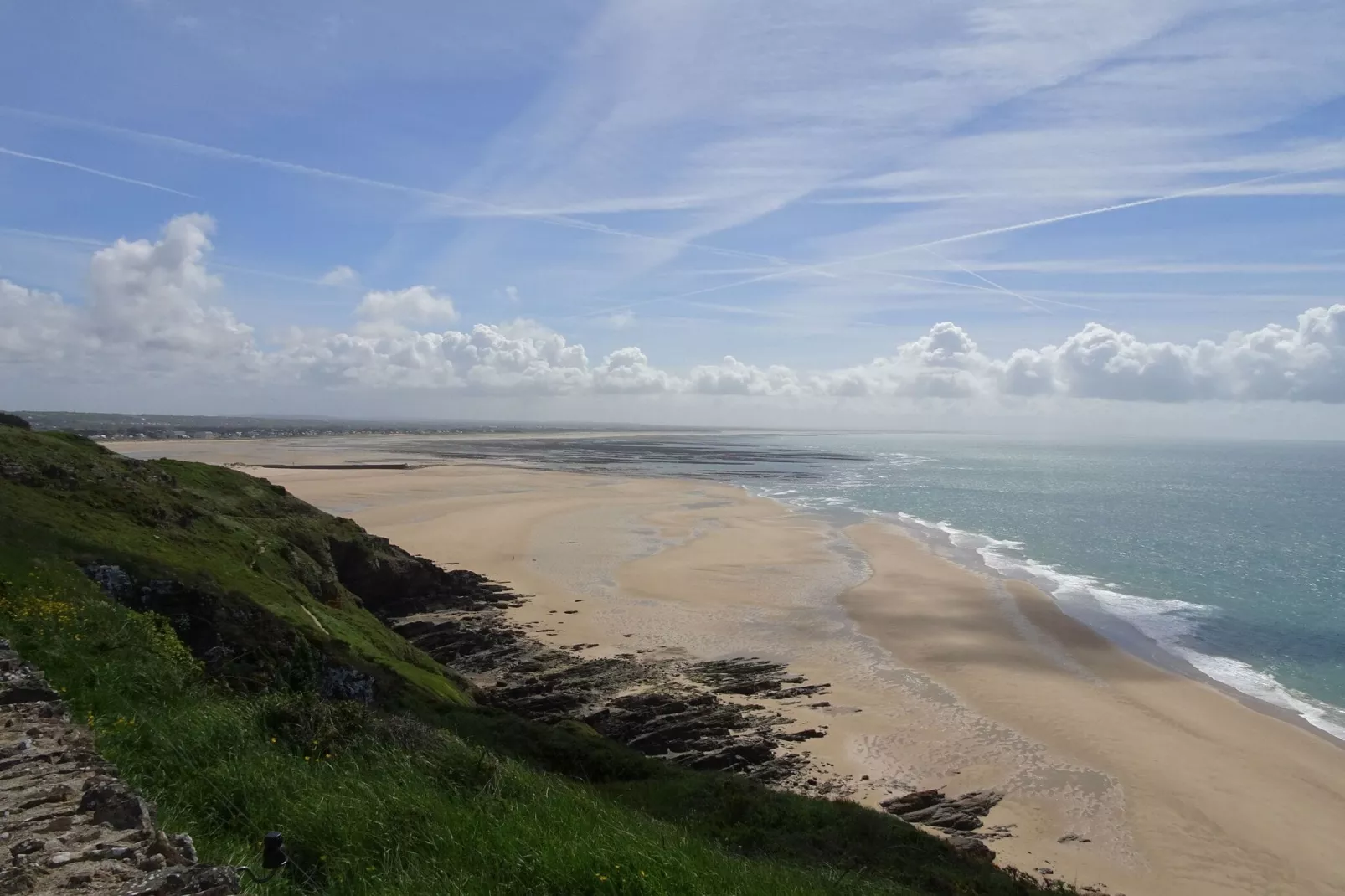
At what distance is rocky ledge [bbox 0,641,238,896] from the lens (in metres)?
4.90

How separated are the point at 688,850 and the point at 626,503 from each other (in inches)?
2428

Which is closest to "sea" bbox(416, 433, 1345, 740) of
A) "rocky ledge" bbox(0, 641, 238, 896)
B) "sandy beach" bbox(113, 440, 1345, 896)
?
"sandy beach" bbox(113, 440, 1345, 896)

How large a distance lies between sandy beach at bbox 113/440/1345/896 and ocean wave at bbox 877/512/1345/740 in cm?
161

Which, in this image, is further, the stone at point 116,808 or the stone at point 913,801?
the stone at point 913,801

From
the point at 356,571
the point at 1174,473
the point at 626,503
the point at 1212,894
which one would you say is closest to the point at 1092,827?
the point at 1212,894

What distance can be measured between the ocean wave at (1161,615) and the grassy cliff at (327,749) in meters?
19.9

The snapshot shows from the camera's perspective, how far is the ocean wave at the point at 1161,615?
2558 cm

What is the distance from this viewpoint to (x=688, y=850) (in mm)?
7594

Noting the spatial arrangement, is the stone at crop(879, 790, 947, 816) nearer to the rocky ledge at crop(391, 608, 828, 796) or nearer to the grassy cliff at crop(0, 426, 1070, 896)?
the rocky ledge at crop(391, 608, 828, 796)

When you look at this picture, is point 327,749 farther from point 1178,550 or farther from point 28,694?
point 1178,550

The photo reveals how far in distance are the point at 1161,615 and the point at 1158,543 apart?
22683 mm

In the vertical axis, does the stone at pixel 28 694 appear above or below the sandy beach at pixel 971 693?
above

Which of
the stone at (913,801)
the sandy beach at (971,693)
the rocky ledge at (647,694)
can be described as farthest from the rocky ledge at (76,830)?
the sandy beach at (971,693)

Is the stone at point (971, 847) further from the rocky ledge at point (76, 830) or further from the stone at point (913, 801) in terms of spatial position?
the rocky ledge at point (76, 830)
